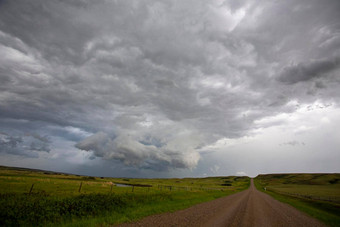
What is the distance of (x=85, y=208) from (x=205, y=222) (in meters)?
9.56

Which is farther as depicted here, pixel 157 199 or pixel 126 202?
pixel 157 199

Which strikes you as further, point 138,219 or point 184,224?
point 138,219

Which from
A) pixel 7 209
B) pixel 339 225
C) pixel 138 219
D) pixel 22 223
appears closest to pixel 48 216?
pixel 22 223

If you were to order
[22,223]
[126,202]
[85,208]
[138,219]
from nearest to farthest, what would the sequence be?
1. [22,223]
2. [138,219]
3. [85,208]
4. [126,202]

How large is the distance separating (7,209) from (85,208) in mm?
4933

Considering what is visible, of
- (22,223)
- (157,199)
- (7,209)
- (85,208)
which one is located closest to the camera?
(22,223)

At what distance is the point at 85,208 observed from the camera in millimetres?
14609

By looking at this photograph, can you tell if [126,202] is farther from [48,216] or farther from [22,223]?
[22,223]

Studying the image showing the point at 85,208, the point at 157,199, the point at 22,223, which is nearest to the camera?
the point at 22,223

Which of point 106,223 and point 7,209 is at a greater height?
point 7,209

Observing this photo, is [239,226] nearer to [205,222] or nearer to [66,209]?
[205,222]

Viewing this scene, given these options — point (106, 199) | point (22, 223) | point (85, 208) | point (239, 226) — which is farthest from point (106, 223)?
point (239, 226)

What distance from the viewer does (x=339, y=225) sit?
55.0 ft

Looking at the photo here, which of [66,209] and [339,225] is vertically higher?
[66,209]
